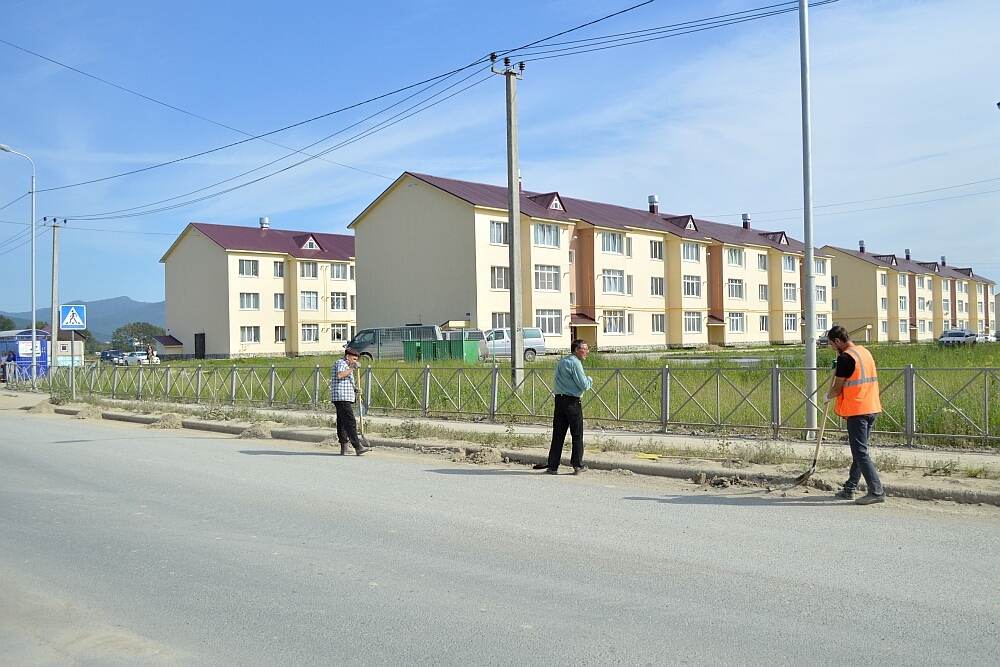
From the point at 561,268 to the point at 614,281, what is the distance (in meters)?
5.60

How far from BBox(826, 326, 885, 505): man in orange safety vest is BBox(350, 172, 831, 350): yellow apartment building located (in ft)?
98.2

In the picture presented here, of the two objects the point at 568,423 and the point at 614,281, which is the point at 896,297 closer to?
the point at 614,281

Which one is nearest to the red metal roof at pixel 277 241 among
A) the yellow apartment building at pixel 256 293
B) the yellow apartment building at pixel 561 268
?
the yellow apartment building at pixel 256 293

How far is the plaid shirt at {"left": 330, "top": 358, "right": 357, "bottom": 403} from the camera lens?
12914mm

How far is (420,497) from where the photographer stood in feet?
30.2

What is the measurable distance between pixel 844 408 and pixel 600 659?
4975 millimetres

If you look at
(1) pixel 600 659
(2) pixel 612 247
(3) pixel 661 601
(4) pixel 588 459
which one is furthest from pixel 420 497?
(2) pixel 612 247

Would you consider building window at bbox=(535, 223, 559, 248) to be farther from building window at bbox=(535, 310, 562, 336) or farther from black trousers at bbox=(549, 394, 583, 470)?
black trousers at bbox=(549, 394, 583, 470)

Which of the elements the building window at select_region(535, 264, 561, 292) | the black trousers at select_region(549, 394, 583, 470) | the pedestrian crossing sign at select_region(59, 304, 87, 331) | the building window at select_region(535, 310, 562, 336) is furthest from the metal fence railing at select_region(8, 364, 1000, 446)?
the building window at select_region(535, 264, 561, 292)

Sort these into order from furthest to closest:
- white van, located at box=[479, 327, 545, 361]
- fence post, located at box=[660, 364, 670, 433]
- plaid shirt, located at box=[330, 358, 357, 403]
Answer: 1. white van, located at box=[479, 327, 545, 361]
2. fence post, located at box=[660, 364, 670, 433]
3. plaid shirt, located at box=[330, 358, 357, 403]

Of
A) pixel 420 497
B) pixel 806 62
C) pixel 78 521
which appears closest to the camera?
pixel 78 521

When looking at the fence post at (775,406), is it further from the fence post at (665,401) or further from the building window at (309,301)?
the building window at (309,301)

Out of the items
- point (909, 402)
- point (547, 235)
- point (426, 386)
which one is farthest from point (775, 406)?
point (547, 235)

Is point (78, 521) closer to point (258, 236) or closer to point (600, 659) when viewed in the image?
point (600, 659)
